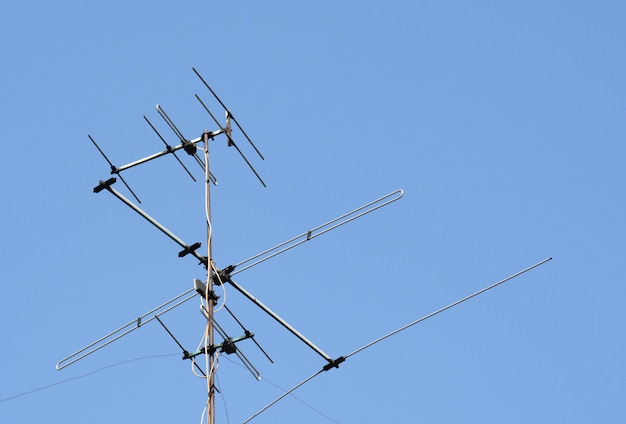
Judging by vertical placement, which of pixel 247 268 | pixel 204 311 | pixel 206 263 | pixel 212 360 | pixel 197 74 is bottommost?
pixel 212 360

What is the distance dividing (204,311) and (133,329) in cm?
253

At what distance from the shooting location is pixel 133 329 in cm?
1198

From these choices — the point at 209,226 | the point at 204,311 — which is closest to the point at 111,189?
the point at 209,226

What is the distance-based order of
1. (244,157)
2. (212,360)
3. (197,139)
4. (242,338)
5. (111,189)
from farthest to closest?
(244,157) → (197,139) → (111,189) → (242,338) → (212,360)

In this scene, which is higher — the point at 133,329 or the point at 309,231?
the point at 309,231

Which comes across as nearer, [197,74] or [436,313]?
[436,313]

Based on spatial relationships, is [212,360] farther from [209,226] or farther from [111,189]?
[111,189]

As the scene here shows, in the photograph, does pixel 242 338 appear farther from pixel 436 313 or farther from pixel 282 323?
pixel 436 313

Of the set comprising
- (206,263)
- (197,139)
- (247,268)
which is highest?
(197,139)

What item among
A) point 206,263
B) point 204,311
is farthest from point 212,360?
point 206,263

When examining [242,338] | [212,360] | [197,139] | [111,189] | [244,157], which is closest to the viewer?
[212,360]

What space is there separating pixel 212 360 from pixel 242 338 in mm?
747

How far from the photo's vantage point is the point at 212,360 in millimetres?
9383

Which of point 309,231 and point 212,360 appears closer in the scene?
point 212,360
